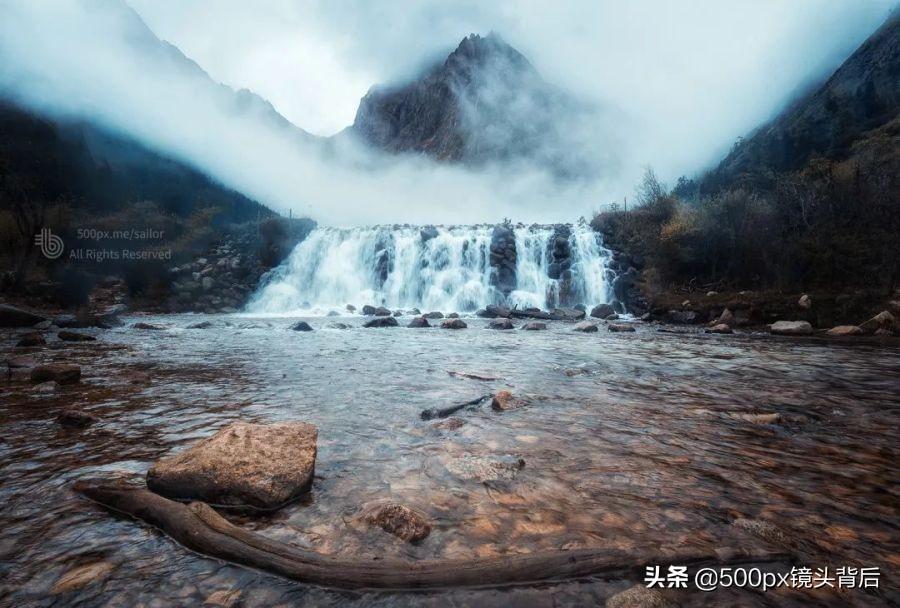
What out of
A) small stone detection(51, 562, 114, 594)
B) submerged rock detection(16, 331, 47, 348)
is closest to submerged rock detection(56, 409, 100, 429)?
small stone detection(51, 562, 114, 594)

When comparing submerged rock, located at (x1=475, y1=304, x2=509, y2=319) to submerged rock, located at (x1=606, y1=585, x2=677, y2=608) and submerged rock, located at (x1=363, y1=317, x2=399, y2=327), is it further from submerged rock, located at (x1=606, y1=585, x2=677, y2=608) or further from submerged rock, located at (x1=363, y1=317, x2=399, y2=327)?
submerged rock, located at (x1=606, y1=585, x2=677, y2=608)

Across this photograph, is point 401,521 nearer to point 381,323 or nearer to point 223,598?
point 223,598

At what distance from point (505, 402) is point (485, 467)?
1808mm

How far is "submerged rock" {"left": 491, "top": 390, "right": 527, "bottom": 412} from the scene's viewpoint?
15.1ft

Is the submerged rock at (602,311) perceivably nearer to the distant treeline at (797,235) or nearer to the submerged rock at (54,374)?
the distant treeline at (797,235)

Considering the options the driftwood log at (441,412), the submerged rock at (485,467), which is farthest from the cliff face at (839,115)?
the submerged rock at (485,467)

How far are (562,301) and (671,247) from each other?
24.6ft

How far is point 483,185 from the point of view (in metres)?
102

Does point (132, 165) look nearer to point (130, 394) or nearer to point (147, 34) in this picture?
point (147, 34)

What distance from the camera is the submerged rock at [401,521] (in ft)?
6.79

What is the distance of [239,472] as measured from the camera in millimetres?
2422

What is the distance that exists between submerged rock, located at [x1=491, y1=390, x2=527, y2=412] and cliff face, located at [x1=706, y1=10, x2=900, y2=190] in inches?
1674

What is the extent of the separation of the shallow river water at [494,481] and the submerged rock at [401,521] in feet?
0.20

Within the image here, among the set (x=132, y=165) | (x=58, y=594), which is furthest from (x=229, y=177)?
(x=58, y=594)
